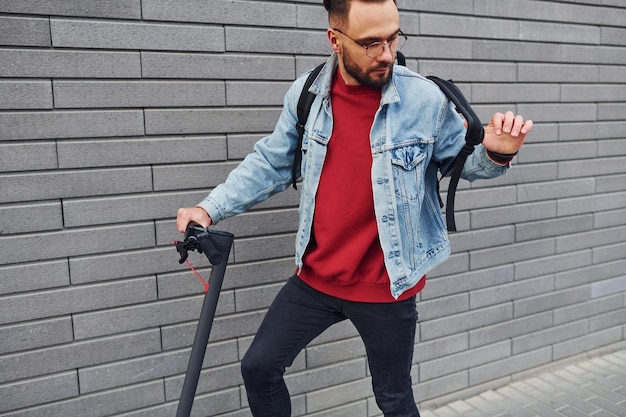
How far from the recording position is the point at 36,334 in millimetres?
2957

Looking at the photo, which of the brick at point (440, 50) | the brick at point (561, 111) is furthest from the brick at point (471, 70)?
the brick at point (561, 111)

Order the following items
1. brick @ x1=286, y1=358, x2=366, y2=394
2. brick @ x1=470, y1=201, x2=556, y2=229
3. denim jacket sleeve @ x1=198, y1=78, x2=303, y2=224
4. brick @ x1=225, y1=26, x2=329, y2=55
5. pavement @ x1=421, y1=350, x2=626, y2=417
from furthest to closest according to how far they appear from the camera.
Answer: brick @ x1=470, y1=201, x2=556, y2=229 → pavement @ x1=421, y1=350, x2=626, y2=417 → brick @ x1=286, y1=358, x2=366, y2=394 → brick @ x1=225, y1=26, x2=329, y2=55 → denim jacket sleeve @ x1=198, y1=78, x2=303, y2=224

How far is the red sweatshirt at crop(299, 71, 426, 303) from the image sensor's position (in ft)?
8.50

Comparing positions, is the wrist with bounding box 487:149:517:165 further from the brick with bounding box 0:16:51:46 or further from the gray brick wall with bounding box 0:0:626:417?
the brick with bounding box 0:16:51:46

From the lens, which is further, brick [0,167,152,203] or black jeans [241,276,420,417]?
brick [0,167,152,203]

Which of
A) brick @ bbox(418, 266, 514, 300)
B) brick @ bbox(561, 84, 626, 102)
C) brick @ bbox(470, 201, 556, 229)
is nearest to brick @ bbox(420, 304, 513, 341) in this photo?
brick @ bbox(418, 266, 514, 300)

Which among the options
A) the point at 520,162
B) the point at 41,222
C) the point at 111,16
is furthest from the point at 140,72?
the point at 520,162

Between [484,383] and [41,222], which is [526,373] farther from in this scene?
[41,222]

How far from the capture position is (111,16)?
294 cm

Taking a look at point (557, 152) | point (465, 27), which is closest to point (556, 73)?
point (557, 152)

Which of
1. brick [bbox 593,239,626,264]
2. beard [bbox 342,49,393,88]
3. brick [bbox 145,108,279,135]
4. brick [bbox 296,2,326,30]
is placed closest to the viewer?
beard [bbox 342,49,393,88]

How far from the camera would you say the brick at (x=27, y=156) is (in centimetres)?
281

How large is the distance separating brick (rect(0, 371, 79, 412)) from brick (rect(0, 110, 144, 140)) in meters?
1.15

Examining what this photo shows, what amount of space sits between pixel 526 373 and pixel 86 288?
10.2ft
